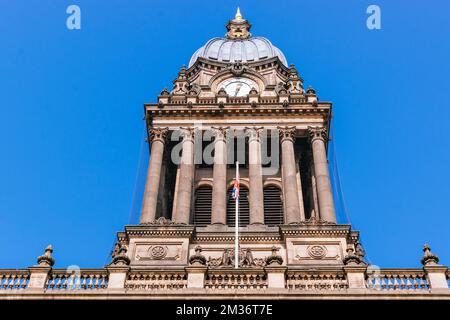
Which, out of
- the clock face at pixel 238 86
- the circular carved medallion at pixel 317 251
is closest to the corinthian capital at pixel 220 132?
the clock face at pixel 238 86

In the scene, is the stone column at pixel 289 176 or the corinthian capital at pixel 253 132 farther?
the corinthian capital at pixel 253 132

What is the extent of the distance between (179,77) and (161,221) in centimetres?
1368

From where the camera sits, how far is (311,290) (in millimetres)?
18438

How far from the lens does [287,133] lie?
35.2 m

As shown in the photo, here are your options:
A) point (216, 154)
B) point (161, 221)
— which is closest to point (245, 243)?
point (161, 221)

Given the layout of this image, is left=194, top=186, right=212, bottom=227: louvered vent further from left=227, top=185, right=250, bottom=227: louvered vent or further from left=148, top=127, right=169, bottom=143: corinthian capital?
left=148, top=127, right=169, bottom=143: corinthian capital

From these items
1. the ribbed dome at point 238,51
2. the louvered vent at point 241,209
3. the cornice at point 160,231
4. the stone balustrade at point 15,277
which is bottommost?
the stone balustrade at point 15,277

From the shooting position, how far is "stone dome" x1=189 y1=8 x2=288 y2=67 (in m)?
43.8

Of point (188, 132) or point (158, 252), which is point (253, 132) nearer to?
point (188, 132)

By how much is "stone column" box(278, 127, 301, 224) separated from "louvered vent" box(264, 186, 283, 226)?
1113mm

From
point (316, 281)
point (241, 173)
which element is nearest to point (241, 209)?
point (241, 173)

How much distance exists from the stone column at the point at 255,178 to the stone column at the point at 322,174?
285 cm

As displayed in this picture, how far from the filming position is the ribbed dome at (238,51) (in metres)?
43.8

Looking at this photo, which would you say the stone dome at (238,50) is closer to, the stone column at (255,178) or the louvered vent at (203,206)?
the stone column at (255,178)
